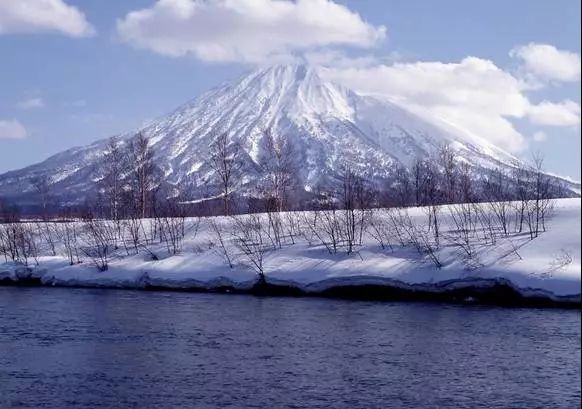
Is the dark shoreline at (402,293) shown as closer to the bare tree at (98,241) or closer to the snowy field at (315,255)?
the snowy field at (315,255)

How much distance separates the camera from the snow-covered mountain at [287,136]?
88688mm

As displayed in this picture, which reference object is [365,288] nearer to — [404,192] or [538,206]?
[538,206]

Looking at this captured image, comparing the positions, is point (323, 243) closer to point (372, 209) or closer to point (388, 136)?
point (372, 209)

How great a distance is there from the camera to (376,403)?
9.37m

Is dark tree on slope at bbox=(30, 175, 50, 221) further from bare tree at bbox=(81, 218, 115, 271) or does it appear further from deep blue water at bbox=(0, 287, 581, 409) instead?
deep blue water at bbox=(0, 287, 581, 409)

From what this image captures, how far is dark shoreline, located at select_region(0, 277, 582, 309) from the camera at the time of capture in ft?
64.4

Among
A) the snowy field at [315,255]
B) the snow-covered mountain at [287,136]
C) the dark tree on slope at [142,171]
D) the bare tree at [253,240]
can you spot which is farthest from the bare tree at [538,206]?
the snow-covered mountain at [287,136]

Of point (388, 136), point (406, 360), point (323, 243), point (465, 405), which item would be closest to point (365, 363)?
point (406, 360)

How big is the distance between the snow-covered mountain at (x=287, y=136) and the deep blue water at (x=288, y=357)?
63210mm

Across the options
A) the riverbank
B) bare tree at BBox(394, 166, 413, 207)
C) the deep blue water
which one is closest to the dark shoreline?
the riverbank

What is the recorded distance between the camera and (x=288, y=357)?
12.2 metres

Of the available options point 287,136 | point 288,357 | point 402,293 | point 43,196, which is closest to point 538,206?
point 402,293

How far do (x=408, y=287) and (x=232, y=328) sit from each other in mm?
8032

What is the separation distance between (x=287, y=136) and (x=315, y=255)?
55.9 metres
